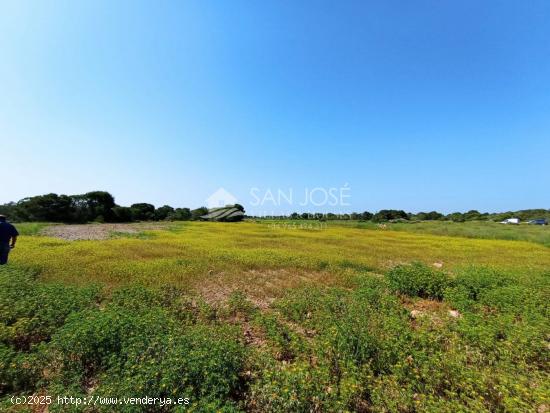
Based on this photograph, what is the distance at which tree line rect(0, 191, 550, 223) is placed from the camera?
140 ft

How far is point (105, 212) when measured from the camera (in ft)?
167

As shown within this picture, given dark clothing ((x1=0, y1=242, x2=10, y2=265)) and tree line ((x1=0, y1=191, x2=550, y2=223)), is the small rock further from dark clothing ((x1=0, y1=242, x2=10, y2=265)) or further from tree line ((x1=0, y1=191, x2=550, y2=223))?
tree line ((x1=0, y1=191, x2=550, y2=223))

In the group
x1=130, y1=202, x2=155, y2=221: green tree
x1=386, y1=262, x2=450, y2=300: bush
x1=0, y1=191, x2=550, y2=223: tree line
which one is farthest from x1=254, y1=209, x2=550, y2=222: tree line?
x1=386, y1=262, x2=450, y2=300: bush

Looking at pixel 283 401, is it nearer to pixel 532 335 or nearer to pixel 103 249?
pixel 532 335

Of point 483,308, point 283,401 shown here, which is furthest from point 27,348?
point 483,308

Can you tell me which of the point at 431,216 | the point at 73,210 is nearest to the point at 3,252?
the point at 73,210

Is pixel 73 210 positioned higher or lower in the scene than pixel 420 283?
higher

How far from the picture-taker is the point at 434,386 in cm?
360

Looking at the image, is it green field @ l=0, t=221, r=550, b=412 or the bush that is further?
the bush

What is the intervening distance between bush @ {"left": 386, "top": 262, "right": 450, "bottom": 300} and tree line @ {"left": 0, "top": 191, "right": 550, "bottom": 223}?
5446cm

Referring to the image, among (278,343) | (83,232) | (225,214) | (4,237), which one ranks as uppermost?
(225,214)

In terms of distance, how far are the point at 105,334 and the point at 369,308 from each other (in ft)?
18.0

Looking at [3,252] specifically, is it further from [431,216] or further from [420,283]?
[431,216]

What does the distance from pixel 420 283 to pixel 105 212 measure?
189 feet
